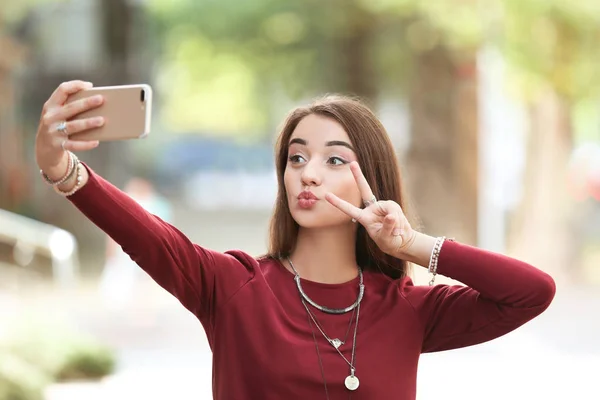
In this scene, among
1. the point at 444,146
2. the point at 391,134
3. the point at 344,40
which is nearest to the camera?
the point at 391,134

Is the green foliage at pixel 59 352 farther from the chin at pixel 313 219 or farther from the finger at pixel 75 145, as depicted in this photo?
the finger at pixel 75 145

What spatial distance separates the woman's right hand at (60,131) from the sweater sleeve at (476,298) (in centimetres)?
58

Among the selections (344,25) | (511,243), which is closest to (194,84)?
(344,25)

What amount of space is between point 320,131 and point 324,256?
0.22m

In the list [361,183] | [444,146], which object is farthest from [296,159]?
[444,146]

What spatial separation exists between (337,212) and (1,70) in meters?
8.83

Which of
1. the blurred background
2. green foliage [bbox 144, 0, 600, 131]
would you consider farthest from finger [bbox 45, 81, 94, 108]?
green foliage [bbox 144, 0, 600, 131]

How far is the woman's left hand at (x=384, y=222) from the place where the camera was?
156 cm

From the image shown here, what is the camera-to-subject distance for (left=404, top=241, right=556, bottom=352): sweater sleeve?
1.59 metres

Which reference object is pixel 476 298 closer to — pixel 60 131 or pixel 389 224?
pixel 389 224

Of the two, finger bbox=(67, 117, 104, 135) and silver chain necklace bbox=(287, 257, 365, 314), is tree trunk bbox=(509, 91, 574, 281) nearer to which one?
silver chain necklace bbox=(287, 257, 365, 314)

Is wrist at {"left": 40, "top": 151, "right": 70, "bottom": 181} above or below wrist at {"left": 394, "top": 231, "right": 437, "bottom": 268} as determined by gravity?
above

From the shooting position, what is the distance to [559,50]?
8273 mm

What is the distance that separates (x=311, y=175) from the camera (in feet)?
5.48
